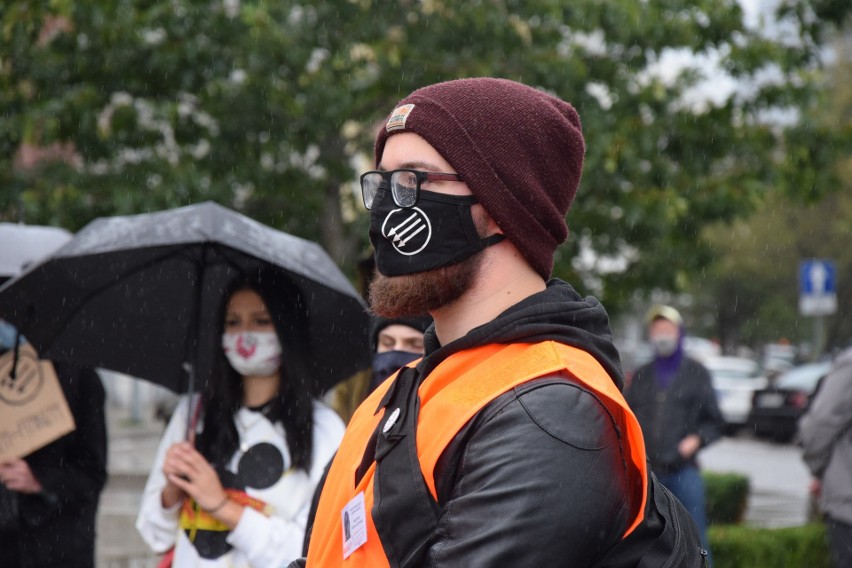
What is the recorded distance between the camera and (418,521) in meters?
1.87

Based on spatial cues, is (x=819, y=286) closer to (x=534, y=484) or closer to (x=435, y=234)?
(x=435, y=234)

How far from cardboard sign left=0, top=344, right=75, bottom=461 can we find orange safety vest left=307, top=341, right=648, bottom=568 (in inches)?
96.6

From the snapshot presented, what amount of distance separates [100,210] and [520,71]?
9.82 ft

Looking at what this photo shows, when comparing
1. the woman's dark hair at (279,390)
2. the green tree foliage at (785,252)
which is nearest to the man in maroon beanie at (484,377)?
the woman's dark hair at (279,390)

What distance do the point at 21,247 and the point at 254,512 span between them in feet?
6.06

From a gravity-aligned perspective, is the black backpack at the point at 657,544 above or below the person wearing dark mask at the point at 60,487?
above

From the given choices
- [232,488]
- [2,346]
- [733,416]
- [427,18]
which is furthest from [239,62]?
[733,416]

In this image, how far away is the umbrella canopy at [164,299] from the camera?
13.3ft

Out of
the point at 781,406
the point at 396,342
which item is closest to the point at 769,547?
the point at 396,342

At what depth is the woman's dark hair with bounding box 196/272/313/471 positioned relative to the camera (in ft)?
12.8

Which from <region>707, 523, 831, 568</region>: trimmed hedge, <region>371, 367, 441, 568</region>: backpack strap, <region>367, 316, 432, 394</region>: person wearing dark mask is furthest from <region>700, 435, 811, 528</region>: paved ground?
<region>371, 367, 441, 568</region>: backpack strap

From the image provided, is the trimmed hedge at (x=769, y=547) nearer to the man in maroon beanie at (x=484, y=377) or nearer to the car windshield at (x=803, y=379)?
the man in maroon beanie at (x=484, y=377)

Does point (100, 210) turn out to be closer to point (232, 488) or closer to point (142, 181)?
point (142, 181)

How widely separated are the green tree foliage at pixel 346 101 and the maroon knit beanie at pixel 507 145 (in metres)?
5.15
